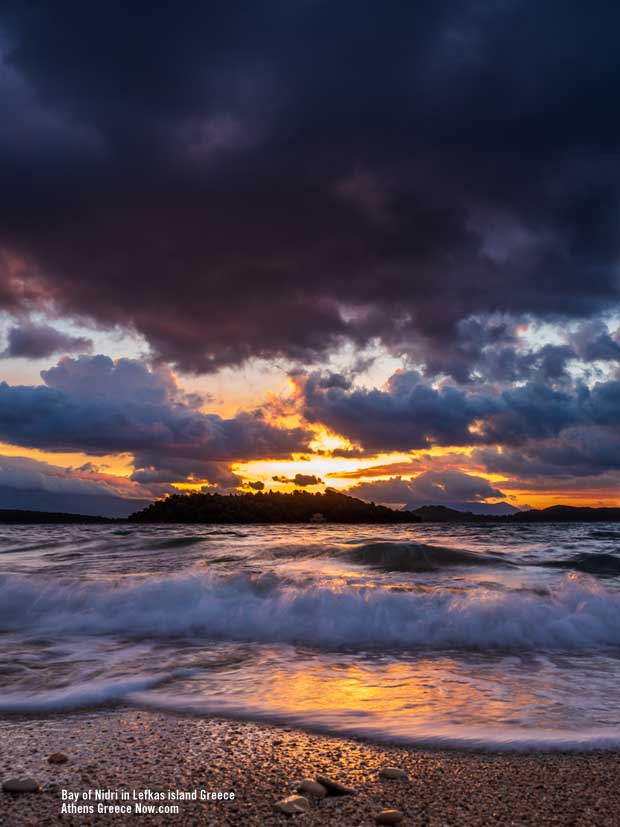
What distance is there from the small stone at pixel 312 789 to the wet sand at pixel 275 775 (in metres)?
0.06

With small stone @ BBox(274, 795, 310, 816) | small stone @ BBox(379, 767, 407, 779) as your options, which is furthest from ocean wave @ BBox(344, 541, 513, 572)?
small stone @ BBox(274, 795, 310, 816)

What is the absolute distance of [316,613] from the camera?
7406mm

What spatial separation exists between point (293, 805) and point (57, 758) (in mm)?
1270

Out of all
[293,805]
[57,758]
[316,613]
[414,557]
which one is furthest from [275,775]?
[414,557]

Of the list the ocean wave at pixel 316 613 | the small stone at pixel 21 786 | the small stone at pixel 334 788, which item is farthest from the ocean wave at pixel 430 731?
the ocean wave at pixel 316 613

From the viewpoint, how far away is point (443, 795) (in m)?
2.55

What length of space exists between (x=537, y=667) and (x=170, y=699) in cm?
328

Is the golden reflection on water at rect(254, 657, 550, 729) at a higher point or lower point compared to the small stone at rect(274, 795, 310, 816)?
lower

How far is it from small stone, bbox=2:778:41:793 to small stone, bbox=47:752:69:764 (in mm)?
273

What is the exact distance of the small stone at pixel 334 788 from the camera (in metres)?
2.50

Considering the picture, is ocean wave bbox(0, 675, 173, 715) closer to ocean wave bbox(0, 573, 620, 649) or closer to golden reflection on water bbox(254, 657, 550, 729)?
golden reflection on water bbox(254, 657, 550, 729)

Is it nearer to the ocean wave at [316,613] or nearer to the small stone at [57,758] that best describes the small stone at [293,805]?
the small stone at [57,758]

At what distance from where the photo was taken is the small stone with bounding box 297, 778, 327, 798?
8.14ft

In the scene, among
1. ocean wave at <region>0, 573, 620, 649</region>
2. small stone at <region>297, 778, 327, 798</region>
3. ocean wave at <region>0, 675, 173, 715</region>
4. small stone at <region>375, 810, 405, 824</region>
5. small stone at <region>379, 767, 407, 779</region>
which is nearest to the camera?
small stone at <region>375, 810, 405, 824</region>
